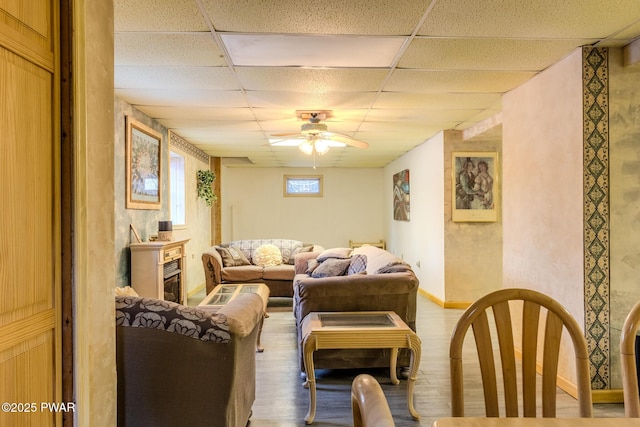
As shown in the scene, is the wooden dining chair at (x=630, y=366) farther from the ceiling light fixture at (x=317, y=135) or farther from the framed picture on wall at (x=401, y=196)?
the framed picture on wall at (x=401, y=196)

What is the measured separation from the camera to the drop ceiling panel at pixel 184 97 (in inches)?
132

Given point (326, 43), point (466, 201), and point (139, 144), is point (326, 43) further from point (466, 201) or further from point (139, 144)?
point (466, 201)

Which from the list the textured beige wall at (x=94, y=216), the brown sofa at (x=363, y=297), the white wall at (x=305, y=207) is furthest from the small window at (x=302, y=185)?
the textured beige wall at (x=94, y=216)

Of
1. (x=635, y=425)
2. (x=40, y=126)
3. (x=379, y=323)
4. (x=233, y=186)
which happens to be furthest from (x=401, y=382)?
(x=233, y=186)

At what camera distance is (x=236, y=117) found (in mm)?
4266

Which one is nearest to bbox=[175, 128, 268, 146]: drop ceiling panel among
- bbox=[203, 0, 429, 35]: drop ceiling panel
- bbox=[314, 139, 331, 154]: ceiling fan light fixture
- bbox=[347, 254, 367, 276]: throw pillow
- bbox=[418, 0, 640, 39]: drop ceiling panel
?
bbox=[314, 139, 331, 154]: ceiling fan light fixture

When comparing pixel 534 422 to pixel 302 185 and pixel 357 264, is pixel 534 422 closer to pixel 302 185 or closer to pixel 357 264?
pixel 357 264

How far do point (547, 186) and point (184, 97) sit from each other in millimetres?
3116

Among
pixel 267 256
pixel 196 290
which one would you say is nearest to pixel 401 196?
pixel 267 256

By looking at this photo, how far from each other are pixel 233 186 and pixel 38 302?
24.8 ft

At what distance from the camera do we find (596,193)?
2527 millimetres

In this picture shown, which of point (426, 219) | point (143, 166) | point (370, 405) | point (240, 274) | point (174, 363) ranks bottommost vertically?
point (240, 274)

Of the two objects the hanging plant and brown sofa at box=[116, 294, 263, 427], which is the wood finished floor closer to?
brown sofa at box=[116, 294, 263, 427]

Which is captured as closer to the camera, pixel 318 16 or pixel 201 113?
pixel 318 16
